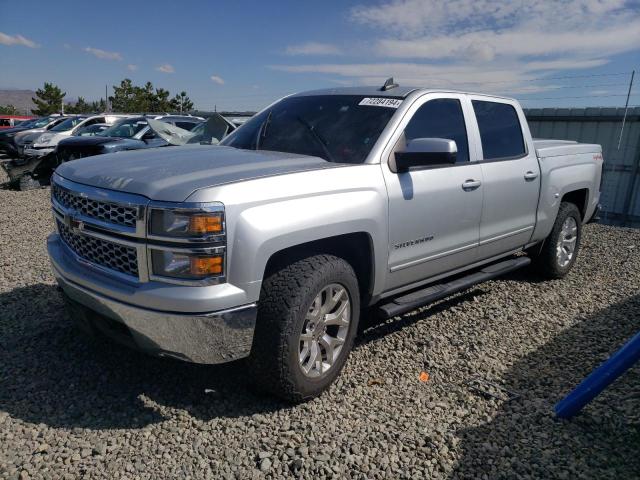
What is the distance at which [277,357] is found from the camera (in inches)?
110

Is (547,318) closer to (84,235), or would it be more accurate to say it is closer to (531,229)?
(531,229)

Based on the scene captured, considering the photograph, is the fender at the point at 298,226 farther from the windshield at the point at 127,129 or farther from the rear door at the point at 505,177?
the windshield at the point at 127,129

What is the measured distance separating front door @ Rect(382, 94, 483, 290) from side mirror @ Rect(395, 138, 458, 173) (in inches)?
3.2

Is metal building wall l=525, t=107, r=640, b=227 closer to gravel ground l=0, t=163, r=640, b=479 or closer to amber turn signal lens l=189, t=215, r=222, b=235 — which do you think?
gravel ground l=0, t=163, r=640, b=479

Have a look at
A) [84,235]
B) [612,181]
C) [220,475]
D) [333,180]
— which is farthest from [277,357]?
[612,181]

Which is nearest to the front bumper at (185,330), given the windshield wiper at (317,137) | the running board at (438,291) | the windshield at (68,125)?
the running board at (438,291)

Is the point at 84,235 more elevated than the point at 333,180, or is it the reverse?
the point at 333,180

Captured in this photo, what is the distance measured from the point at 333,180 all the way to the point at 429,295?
1.29 metres

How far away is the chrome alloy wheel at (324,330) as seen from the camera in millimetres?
3021

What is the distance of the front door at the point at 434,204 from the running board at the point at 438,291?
117mm

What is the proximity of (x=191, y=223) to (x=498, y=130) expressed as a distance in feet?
10.6

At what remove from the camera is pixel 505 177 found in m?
4.42

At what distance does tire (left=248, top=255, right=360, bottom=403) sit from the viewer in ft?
9.12

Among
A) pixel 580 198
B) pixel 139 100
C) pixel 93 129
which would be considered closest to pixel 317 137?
pixel 580 198
